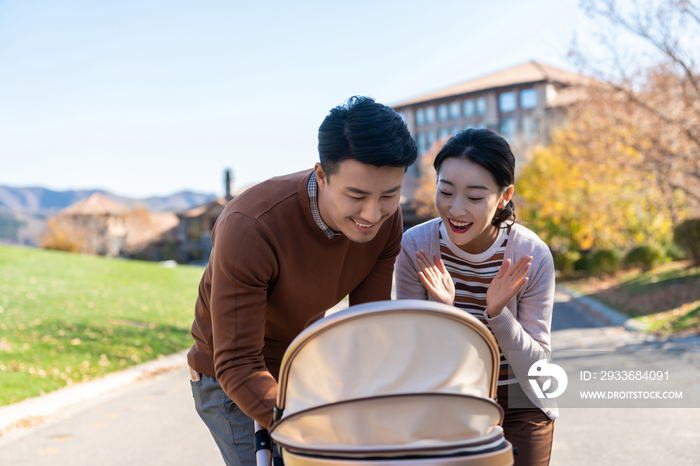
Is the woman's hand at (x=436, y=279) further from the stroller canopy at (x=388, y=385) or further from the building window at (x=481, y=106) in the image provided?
the building window at (x=481, y=106)

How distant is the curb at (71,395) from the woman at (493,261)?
17.5ft

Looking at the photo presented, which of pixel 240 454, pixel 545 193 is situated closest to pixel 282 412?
pixel 240 454

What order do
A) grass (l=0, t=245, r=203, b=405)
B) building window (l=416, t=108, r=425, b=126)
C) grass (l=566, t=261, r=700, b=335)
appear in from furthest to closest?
building window (l=416, t=108, r=425, b=126)
grass (l=566, t=261, r=700, b=335)
grass (l=0, t=245, r=203, b=405)

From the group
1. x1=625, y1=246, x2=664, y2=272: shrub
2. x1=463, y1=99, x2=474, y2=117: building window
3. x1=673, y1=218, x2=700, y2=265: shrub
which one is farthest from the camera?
x1=463, y1=99, x2=474, y2=117: building window

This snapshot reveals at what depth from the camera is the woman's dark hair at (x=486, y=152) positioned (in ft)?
8.36

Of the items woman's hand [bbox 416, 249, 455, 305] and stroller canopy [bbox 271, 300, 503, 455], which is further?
woman's hand [bbox 416, 249, 455, 305]

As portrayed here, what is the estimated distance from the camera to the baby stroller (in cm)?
159

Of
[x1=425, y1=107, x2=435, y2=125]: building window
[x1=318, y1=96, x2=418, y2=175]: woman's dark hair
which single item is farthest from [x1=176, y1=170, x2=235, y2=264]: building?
[x1=318, y1=96, x2=418, y2=175]: woman's dark hair

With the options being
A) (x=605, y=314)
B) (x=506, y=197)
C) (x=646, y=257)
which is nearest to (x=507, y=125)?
(x=646, y=257)

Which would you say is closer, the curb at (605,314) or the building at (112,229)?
the curb at (605,314)

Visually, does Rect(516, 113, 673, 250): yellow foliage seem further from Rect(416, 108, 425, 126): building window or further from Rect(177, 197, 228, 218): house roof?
Rect(416, 108, 425, 126): building window

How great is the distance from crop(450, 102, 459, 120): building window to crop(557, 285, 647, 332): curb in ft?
165

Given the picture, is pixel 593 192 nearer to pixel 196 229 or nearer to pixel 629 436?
pixel 629 436

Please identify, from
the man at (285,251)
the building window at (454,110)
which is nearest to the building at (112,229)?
the building window at (454,110)
